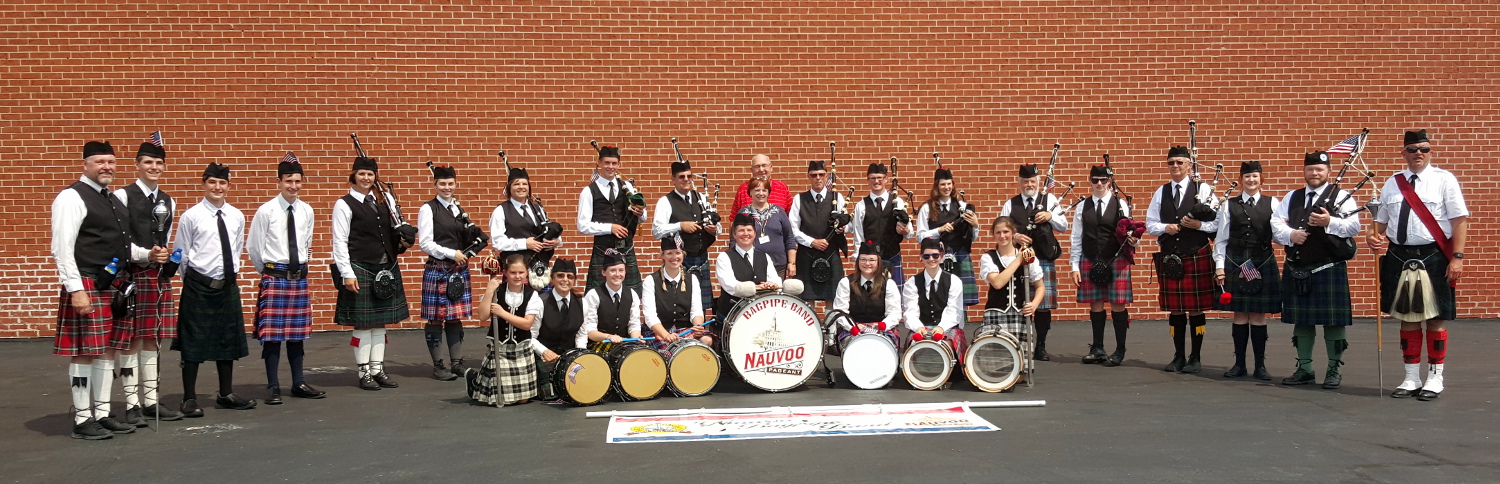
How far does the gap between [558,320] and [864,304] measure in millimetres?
2156

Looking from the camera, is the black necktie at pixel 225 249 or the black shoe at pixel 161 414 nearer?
the black shoe at pixel 161 414

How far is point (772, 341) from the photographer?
24.7ft

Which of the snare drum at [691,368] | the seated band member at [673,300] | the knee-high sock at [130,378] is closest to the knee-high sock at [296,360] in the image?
the knee-high sock at [130,378]

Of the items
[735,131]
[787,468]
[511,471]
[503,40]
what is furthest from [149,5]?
[787,468]

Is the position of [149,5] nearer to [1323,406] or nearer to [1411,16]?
[1323,406]

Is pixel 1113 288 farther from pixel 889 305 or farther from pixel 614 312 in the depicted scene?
pixel 614 312

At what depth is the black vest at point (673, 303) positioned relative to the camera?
7.80 m

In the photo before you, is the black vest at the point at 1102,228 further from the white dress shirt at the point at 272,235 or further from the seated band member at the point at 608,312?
the white dress shirt at the point at 272,235

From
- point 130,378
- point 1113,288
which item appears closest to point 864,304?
point 1113,288

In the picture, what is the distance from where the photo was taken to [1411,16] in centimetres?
1211

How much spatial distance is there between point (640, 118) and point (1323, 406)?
7.12 meters

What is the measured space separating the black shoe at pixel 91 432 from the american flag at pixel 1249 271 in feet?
24.4

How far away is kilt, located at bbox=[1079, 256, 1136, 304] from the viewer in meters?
9.07

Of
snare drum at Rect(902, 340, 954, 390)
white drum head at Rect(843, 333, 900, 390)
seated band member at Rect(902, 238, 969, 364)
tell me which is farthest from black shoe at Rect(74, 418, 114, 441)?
seated band member at Rect(902, 238, 969, 364)
